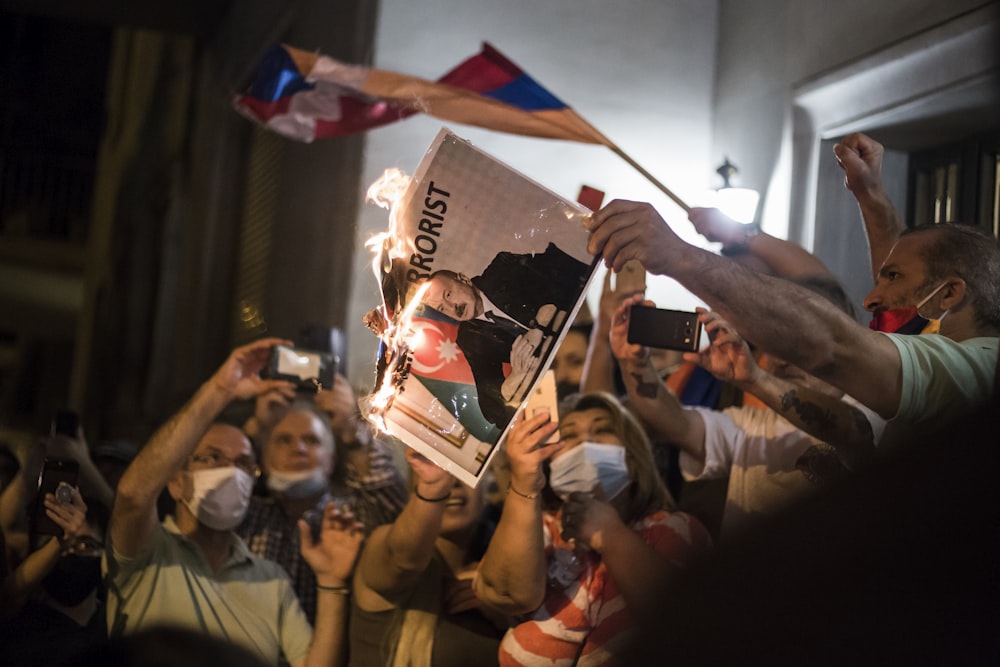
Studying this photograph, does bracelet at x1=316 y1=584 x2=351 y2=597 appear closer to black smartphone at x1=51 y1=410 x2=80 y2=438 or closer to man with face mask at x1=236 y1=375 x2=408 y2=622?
man with face mask at x1=236 y1=375 x2=408 y2=622

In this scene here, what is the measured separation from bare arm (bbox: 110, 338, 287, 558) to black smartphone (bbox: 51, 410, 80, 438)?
60 cm

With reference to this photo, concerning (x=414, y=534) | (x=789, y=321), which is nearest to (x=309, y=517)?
(x=414, y=534)

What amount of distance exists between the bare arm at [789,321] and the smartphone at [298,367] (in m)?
1.42

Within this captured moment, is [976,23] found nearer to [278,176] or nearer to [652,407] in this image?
[652,407]

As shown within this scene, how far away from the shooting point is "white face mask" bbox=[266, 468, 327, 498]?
3797 mm

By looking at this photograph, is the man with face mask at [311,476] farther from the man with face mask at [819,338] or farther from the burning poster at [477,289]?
the man with face mask at [819,338]

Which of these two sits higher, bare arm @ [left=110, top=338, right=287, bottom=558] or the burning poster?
the burning poster

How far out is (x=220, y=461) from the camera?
140 inches

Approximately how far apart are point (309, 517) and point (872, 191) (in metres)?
2.03

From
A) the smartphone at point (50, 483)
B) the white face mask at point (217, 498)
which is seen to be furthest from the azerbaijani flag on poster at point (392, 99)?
the smartphone at point (50, 483)

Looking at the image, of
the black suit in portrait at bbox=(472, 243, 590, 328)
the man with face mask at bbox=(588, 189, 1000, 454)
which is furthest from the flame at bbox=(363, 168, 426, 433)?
the man with face mask at bbox=(588, 189, 1000, 454)

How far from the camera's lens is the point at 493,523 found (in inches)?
137

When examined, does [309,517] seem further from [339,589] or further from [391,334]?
[391,334]

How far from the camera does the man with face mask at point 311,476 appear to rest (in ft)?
11.9
